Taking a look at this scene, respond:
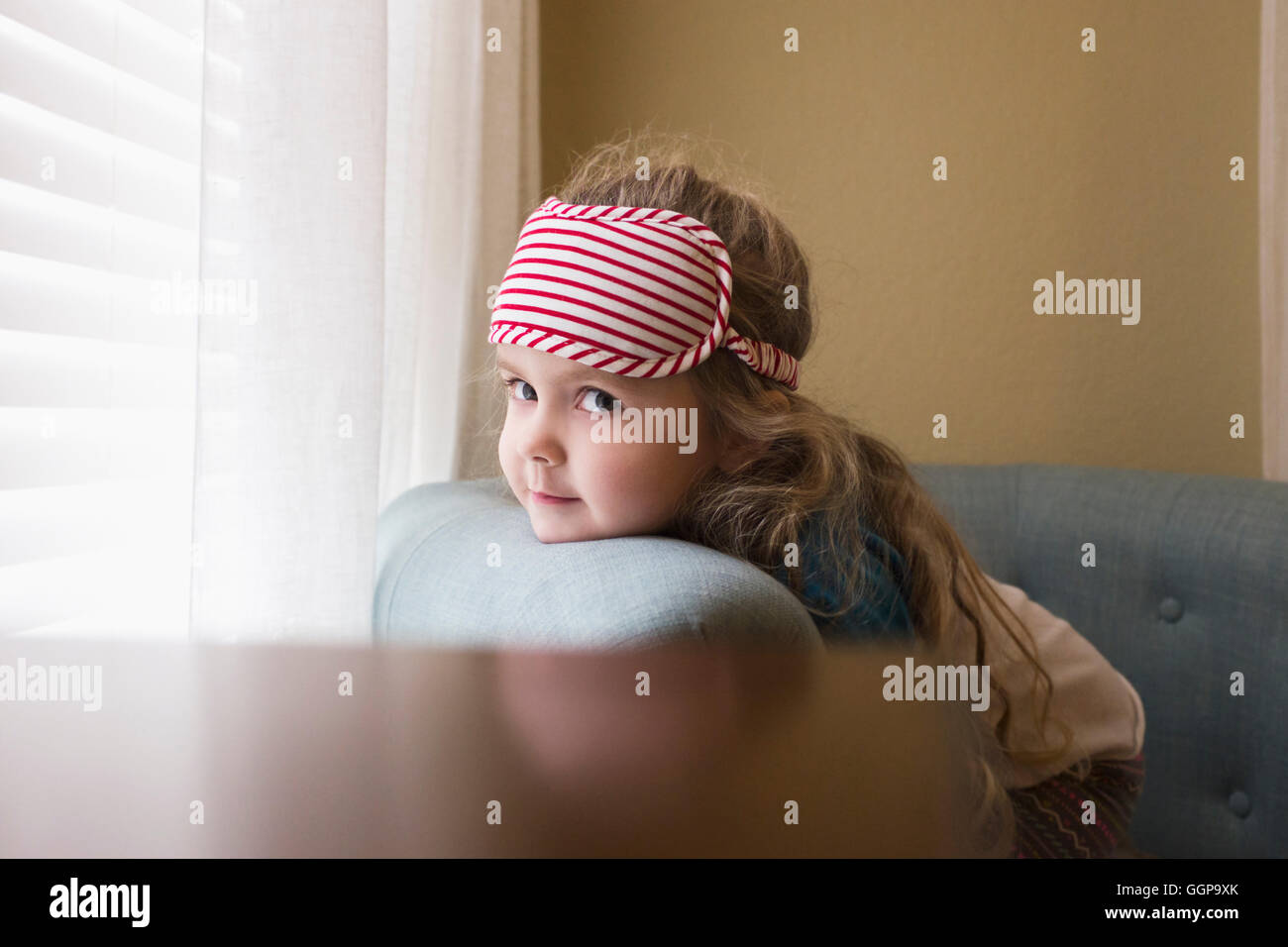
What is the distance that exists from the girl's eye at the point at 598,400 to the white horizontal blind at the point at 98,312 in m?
0.26

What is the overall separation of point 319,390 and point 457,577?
16 cm

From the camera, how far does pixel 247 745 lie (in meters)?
0.51

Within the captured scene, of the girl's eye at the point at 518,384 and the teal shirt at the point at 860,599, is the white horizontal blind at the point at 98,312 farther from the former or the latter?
the teal shirt at the point at 860,599

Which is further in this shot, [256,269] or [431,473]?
[431,473]

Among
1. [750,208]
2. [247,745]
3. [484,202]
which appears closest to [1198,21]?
[750,208]

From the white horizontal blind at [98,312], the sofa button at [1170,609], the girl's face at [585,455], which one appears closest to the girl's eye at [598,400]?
the girl's face at [585,455]

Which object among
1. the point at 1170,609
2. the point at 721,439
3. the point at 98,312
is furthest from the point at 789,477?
the point at 1170,609

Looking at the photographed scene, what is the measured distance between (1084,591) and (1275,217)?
1.49 feet

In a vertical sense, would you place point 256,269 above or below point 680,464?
above

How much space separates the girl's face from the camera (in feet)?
1.93

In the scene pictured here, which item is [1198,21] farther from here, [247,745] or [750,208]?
[247,745]
